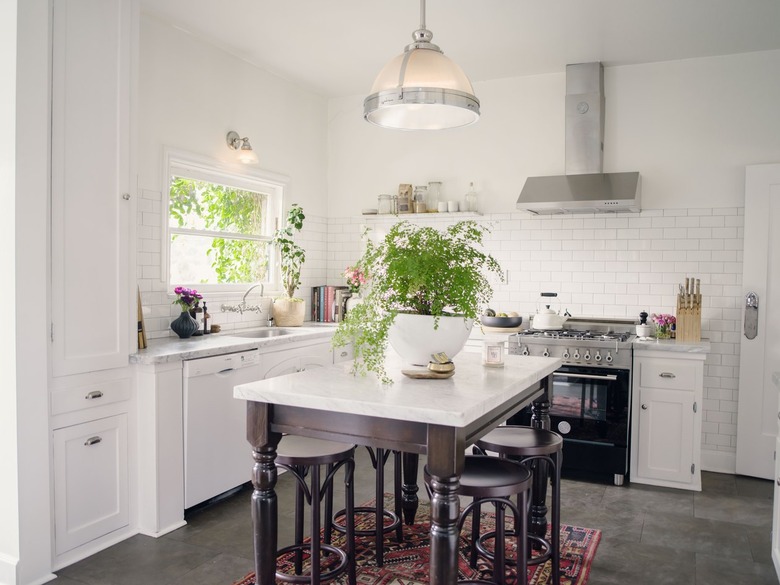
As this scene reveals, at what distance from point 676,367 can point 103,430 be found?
367 centimetres

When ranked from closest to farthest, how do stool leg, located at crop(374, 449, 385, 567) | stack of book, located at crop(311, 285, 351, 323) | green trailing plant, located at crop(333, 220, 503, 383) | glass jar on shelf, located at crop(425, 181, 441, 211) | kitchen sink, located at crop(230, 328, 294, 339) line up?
green trailing plant, located at crop(333, 220, 503, 383) < stool leg, located at crop(374, 449, 385, 567) < kitchen sink, located at crop(230, 328, 294, 339) < glass jar on shelf, located at crop(425, 181, 441, 211) < stack of book, located at crop(311, 285, 351, 323)

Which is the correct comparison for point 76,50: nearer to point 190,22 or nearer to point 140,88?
point 140,88

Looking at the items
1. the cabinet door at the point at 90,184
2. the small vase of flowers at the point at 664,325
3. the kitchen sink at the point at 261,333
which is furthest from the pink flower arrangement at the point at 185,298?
the small vase of flowers at the point at 664,325

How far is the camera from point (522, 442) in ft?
9.34

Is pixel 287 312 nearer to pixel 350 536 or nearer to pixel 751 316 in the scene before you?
pixel 350 536

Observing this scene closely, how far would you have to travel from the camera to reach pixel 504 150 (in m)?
5.58

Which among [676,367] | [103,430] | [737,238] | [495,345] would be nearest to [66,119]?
[103,430]

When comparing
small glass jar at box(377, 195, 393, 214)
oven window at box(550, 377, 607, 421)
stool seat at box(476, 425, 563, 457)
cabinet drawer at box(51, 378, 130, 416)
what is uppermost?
small glass jar at box(377, 195, 393, 214)

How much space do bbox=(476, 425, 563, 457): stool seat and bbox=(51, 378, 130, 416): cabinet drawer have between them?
76.2 inches

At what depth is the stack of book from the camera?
19.3 ft

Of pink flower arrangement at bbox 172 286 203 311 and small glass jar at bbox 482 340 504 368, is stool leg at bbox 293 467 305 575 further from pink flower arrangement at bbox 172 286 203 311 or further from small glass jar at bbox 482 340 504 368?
pink flower arrangement at bbox 172 286 203 311

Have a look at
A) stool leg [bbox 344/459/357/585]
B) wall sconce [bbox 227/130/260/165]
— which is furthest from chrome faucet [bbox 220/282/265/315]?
stool leg [bbox 344/459/357/585]

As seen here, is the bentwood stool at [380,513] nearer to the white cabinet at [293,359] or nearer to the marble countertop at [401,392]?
the marble countertop at [401,392]

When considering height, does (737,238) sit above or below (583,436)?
above
